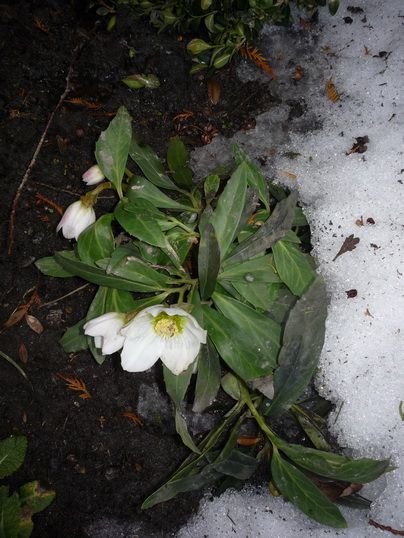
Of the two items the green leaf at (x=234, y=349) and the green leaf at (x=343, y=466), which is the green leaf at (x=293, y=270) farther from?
the green leaf at (x=343, y=466)

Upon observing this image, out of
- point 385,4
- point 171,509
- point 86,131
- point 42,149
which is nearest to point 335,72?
point 385,4

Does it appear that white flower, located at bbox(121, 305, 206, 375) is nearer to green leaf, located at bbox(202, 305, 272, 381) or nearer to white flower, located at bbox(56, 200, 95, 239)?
green leaf, located at bbox(202, 305, 272, 381)

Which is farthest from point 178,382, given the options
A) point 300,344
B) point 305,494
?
point 305,494

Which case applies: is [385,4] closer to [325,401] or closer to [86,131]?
[86,131]

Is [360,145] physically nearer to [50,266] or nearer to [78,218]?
[78,218]

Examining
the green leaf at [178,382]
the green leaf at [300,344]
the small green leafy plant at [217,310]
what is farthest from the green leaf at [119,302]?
the green leaf at [300,344]
